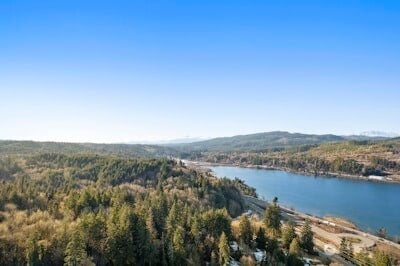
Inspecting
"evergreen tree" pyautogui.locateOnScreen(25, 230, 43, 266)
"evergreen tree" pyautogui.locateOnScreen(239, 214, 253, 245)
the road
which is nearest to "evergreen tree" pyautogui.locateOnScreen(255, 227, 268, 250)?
"evergreen tree" pyautogui.locateOnScreen(239, 214, 253, 245)

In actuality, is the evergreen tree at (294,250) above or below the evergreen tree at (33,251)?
below

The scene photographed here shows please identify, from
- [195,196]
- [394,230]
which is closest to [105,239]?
[195,196]

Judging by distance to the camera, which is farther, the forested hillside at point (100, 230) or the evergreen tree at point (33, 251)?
the forested hillside at point (100, 230)

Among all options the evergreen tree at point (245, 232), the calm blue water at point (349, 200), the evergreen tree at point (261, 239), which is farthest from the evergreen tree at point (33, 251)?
the calm blue water at point (349, 200)

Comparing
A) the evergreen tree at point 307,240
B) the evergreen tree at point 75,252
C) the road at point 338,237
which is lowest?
the road at point 338,237

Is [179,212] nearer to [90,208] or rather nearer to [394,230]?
[90,208]

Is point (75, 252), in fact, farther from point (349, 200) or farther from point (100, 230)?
point (349, 200)

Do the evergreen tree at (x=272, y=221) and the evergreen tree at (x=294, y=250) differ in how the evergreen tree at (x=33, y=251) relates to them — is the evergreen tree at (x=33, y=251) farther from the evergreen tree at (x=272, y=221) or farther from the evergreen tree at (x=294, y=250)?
the evergreen tree at (x=272, y=221)

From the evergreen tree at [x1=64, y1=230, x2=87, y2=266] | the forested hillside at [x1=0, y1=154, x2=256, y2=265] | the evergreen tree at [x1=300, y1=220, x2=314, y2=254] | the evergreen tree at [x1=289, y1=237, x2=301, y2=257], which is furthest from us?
the evergreen tree at [x1=300, y1=220, x2=314, y2=254]

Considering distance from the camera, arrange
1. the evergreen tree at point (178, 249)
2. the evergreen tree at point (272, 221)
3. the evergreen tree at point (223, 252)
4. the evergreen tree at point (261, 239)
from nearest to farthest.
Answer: the evergreen tree at point (178, 249), the evergreen tree at point (223, 252), the evergreen tree at point (261, 239), the evergreen tree at point (272, 221)

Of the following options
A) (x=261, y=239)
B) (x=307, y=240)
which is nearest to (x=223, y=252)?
(x=261, y=239)

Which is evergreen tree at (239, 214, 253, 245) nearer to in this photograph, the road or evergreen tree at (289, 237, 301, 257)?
evergreen tree at (289, 237, 301, 257)

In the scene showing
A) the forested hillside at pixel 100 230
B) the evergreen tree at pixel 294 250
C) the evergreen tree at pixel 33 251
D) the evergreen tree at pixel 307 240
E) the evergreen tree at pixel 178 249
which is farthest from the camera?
the evergreen tree at pixel 307 240
